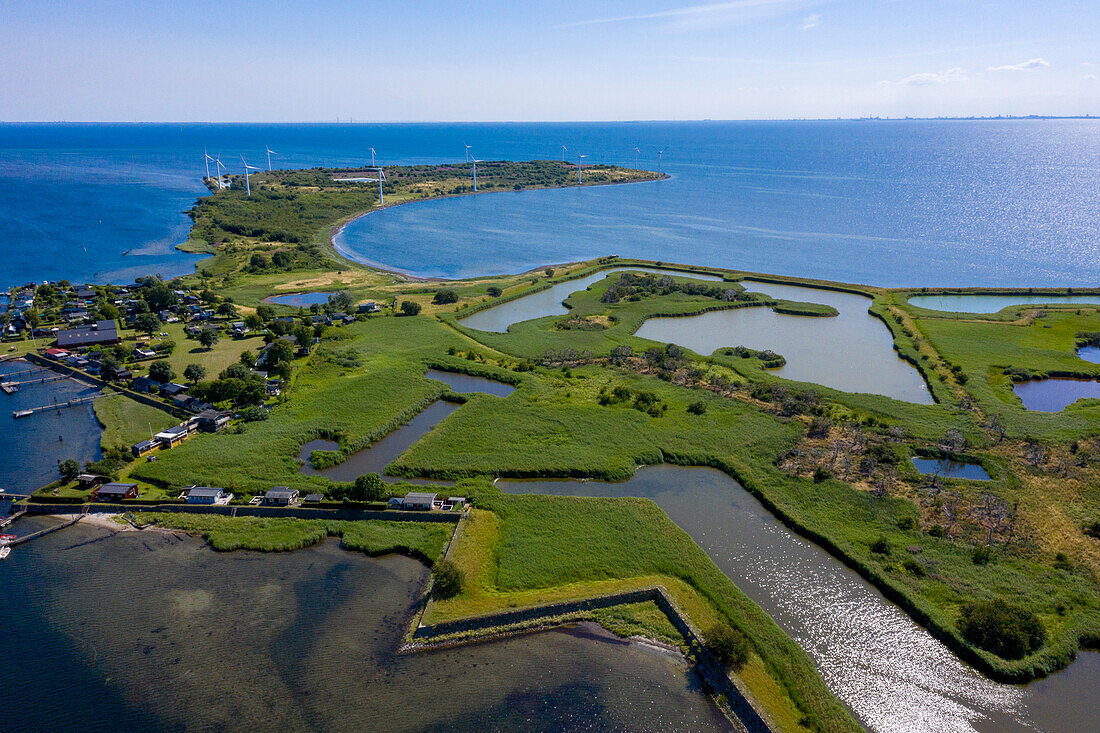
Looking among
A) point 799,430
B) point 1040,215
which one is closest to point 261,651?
point 799,430

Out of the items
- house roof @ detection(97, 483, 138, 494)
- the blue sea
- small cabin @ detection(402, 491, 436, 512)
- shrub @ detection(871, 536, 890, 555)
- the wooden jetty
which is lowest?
shrub @ detection(871, 536, 890, 555)

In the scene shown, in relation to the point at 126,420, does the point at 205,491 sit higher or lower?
lower

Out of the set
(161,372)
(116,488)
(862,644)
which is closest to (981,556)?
(862,644)

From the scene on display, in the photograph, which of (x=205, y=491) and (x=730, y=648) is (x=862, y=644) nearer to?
(x=730, y=648)

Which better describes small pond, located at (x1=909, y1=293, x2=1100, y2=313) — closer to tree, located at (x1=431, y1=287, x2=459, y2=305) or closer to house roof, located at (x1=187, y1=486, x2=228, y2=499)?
tree, located at (x1=431, y1=287, x2=459, y2=305)

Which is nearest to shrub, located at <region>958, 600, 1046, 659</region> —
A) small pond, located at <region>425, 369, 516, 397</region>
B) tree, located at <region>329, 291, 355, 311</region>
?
A: small pond, located at <region>425, 369, 516, 397</region>

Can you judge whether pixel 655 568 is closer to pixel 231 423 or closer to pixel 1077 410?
pixel 231 423

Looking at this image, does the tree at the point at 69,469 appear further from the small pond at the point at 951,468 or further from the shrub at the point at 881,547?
the small pond at the point at 951,468
